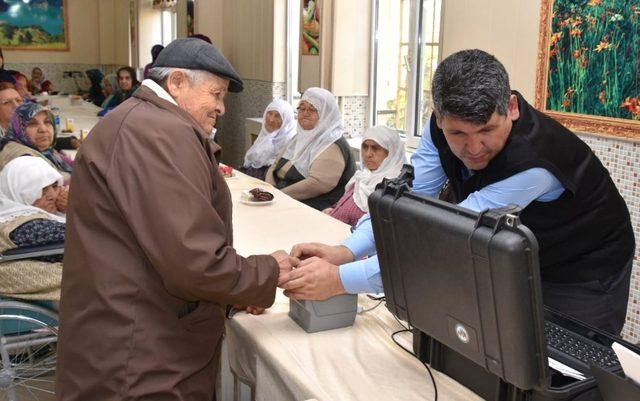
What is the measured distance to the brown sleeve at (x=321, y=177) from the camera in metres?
4.09

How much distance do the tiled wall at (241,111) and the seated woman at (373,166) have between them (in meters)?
2.70

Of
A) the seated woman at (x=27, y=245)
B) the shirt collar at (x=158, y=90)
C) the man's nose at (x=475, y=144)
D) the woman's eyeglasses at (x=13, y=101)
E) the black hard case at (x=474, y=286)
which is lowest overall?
the seated woman at (x=27, y=245)

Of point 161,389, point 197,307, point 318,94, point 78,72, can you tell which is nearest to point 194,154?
point 197,307

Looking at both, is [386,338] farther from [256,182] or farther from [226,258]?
[256,182]

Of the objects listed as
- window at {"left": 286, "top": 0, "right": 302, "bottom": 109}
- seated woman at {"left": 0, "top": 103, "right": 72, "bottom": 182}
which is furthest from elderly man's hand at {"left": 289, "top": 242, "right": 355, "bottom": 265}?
window at {"left": 286, "top": 0, "right": 302, "bottom": 109}

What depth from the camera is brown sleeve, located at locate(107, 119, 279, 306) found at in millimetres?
1375

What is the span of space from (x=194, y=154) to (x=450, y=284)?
642 mm

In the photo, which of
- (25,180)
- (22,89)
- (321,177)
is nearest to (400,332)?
(25,180)

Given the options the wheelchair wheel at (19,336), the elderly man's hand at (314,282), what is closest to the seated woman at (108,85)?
the wheelchair wheel at (19,336)

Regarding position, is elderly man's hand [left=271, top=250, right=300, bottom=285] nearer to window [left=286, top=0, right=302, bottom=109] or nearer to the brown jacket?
the brown jacket

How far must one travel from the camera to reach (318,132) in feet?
14.2

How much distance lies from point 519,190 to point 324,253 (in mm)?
620

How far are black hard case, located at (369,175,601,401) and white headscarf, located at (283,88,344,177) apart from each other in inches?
116

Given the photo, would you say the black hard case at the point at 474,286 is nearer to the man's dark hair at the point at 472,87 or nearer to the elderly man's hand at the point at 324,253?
the man's dark hair at the point at 472,87
